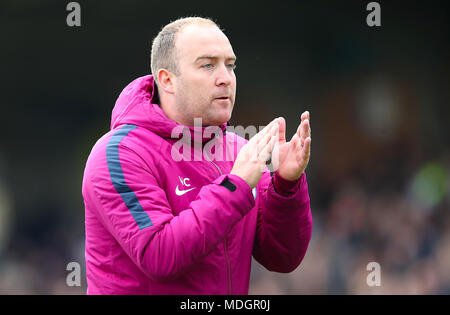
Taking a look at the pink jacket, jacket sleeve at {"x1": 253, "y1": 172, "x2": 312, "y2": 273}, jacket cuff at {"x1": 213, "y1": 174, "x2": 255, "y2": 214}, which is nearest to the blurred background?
jacket sleeve at {"x1": 253, "y1": 172, "x2": 312, "y2": 273}

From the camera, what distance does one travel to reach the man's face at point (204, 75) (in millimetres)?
2336

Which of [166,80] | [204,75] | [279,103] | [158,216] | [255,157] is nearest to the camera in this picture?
[158,216]

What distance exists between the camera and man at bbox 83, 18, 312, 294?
2.01m

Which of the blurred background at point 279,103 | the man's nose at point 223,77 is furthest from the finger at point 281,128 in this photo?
the blurred background at point 279,103

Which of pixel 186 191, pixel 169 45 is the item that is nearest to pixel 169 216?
pixel 186 191

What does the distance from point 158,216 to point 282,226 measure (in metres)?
0.60

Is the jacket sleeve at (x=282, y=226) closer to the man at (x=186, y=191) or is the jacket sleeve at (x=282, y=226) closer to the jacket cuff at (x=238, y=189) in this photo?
the man at (x=186, y=191)

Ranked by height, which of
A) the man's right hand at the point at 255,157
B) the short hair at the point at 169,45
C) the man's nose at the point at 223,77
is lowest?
the man's right hand at the point at 255,157

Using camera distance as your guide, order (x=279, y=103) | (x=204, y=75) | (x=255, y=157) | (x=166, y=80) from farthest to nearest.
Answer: (x=279, y=103)
(x=166, y=80)
(x=204, y=75)
(x=255, y=157)

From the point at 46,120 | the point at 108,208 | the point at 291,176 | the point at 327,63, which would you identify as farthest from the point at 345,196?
the point at 108,208

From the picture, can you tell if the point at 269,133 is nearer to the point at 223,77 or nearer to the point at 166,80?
the point at 223,77

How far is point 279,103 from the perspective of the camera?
712 cm
